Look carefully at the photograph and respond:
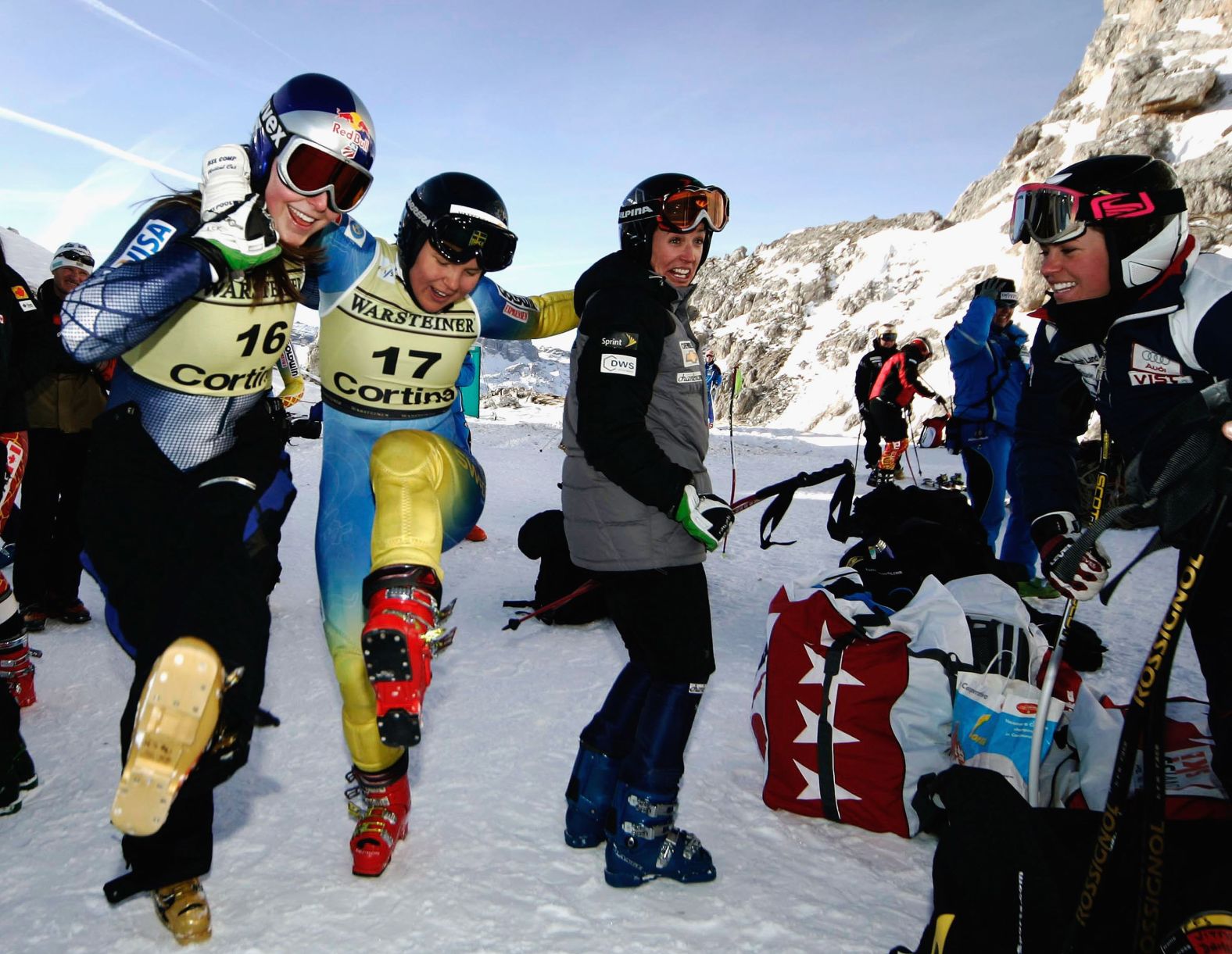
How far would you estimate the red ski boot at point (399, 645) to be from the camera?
2051 millimetres

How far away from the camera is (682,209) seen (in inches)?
104

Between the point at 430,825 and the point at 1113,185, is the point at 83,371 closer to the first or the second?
the point at 430,825

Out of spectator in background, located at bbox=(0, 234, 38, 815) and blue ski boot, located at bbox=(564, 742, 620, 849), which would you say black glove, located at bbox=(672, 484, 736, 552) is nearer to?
blue ski boot, located at bbox=(564, 742, 620, 849)

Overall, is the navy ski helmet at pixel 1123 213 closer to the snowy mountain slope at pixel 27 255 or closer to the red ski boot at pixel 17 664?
the red ski boot at pixel 17 664

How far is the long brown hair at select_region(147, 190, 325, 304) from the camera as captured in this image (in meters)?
2.24

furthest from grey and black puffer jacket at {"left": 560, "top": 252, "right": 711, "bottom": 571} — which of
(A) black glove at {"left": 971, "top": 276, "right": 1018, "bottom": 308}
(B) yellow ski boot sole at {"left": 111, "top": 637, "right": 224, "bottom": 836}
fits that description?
(A) black glove at {"left": 971, "top": 276, "right": 1018, "bottom": 308}

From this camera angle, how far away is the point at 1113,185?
2.21m

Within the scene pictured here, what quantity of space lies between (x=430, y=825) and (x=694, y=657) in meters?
1.21

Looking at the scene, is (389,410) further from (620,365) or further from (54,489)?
(54,489)

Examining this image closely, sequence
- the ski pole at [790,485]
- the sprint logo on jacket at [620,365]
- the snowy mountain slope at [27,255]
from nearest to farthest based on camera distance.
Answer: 1. the sprint logo on jacket at [620,365]
2. the ski pole at [790,485]
3. the snowy mountain slope at [27,255]

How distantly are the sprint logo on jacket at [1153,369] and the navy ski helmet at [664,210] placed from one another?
1.37m

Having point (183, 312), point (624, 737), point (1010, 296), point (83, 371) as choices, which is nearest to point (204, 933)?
point (624, 737)

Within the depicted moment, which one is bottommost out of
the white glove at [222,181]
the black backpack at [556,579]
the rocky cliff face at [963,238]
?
the black backpack at [556,579]

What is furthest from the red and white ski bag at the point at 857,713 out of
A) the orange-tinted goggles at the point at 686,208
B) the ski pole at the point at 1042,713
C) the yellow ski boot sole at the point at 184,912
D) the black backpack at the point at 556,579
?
the black backpack at the point at 556,579
